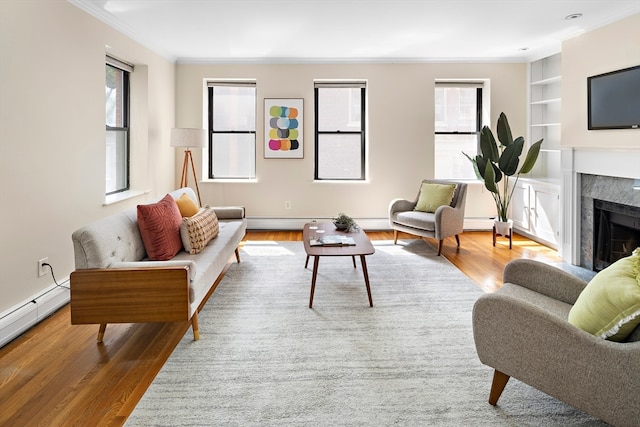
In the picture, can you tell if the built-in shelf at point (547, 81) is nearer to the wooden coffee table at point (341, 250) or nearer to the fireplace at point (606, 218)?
the fireplace at point (606, 218)

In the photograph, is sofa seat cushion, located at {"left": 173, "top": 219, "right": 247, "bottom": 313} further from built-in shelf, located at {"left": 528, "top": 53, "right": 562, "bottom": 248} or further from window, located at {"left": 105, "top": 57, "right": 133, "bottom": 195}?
built-in shelf, located at {"left": 528, "top": 53, "right": 562, "bottom": 248}

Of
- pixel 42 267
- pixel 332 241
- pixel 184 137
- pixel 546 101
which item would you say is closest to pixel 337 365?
pixel 332 241

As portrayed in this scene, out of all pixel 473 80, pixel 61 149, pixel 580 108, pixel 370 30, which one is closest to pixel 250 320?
pixel 61 149

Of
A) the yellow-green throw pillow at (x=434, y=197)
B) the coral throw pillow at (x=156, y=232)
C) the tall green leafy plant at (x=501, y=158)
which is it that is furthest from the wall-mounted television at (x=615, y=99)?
the coral throw pillow at (x=156, y=232)

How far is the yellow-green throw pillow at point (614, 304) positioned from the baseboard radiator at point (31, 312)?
3.24 m

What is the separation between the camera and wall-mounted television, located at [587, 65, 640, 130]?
150 inches

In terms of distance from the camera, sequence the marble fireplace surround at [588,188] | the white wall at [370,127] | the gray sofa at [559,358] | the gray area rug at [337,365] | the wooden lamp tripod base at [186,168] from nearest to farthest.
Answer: the gray sofa at [559,358] < the gray area rug at [337,365] < the marble fireplace surround at [588,188] < the wooden lamp tripod base at [186,168] < the white wall at [370,127]

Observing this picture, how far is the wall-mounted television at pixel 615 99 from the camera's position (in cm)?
382

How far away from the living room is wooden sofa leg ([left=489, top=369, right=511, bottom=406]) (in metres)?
2.86

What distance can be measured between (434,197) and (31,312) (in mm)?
4385

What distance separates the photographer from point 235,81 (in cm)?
660

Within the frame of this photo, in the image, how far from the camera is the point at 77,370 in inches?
95.5

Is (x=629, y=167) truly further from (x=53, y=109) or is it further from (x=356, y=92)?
(x=53, y=109)

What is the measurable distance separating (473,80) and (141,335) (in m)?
5.73
